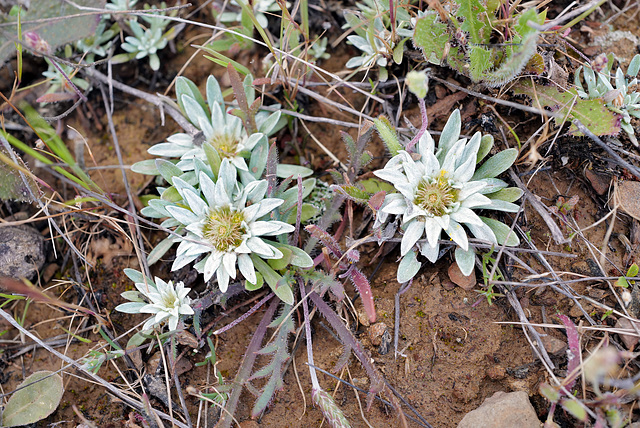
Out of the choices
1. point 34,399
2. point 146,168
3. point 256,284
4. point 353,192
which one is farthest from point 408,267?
point 34,399

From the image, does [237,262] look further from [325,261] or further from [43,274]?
[43,274]

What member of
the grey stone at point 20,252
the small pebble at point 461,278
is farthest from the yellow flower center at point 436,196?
the grey stone at point 20,252

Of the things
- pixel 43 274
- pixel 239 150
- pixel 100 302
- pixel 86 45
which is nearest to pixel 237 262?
pixel 239 150

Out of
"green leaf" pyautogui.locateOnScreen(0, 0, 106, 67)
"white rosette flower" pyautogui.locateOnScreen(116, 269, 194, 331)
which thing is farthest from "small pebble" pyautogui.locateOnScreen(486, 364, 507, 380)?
"green leaf" pyautogui.locateOnScreen(0, 0, 106, 67)

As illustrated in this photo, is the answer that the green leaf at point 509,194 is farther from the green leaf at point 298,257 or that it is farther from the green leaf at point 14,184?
the green leaf at point 14,184

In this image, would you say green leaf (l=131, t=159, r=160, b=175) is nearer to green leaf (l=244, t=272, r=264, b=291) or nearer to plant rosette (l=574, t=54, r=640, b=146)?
green leaf (l=244, t=272, r=264, b=291)
